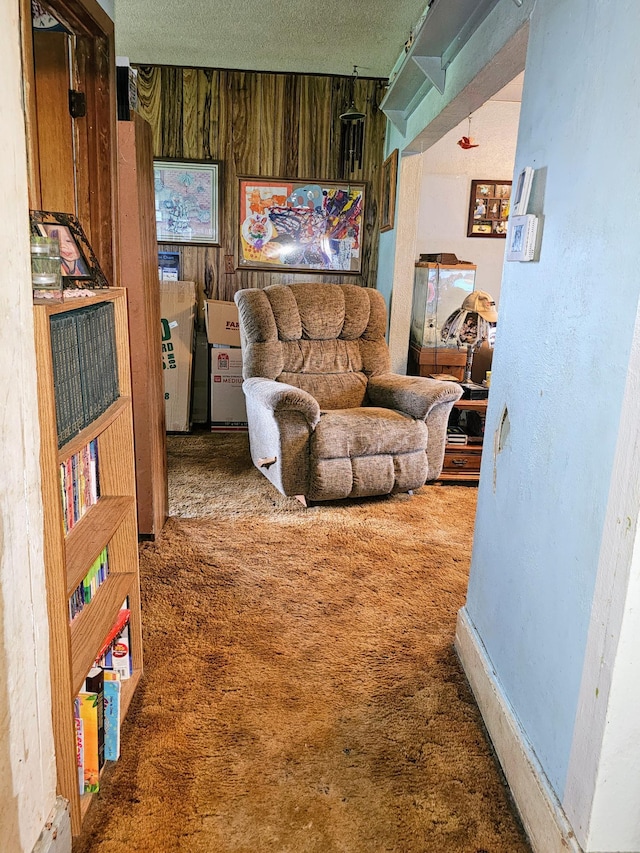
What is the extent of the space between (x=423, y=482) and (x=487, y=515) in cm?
149

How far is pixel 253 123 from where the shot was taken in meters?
4.44

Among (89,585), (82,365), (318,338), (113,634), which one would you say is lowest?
(113,634)

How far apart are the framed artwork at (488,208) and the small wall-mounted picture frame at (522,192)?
9.65 ft

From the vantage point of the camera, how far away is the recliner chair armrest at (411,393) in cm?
325

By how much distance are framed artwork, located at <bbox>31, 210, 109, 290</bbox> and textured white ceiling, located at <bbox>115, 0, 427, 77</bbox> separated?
90.3 inches

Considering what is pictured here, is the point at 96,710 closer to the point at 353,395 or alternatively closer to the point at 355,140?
the point at 353,395

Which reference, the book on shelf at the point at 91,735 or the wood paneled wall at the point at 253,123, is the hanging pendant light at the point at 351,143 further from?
the book on shelf at the point at 91,735

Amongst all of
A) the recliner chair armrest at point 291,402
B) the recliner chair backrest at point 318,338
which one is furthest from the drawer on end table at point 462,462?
the recliner chair armrest at point 291,402

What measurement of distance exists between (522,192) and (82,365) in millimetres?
1117

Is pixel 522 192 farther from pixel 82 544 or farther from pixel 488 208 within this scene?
pixel 488 208

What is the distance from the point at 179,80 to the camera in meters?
4.36

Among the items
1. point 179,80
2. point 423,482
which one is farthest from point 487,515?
point 179,80

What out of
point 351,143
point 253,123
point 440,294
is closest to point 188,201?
point 253,123

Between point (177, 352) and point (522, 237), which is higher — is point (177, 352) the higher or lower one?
the lower one
